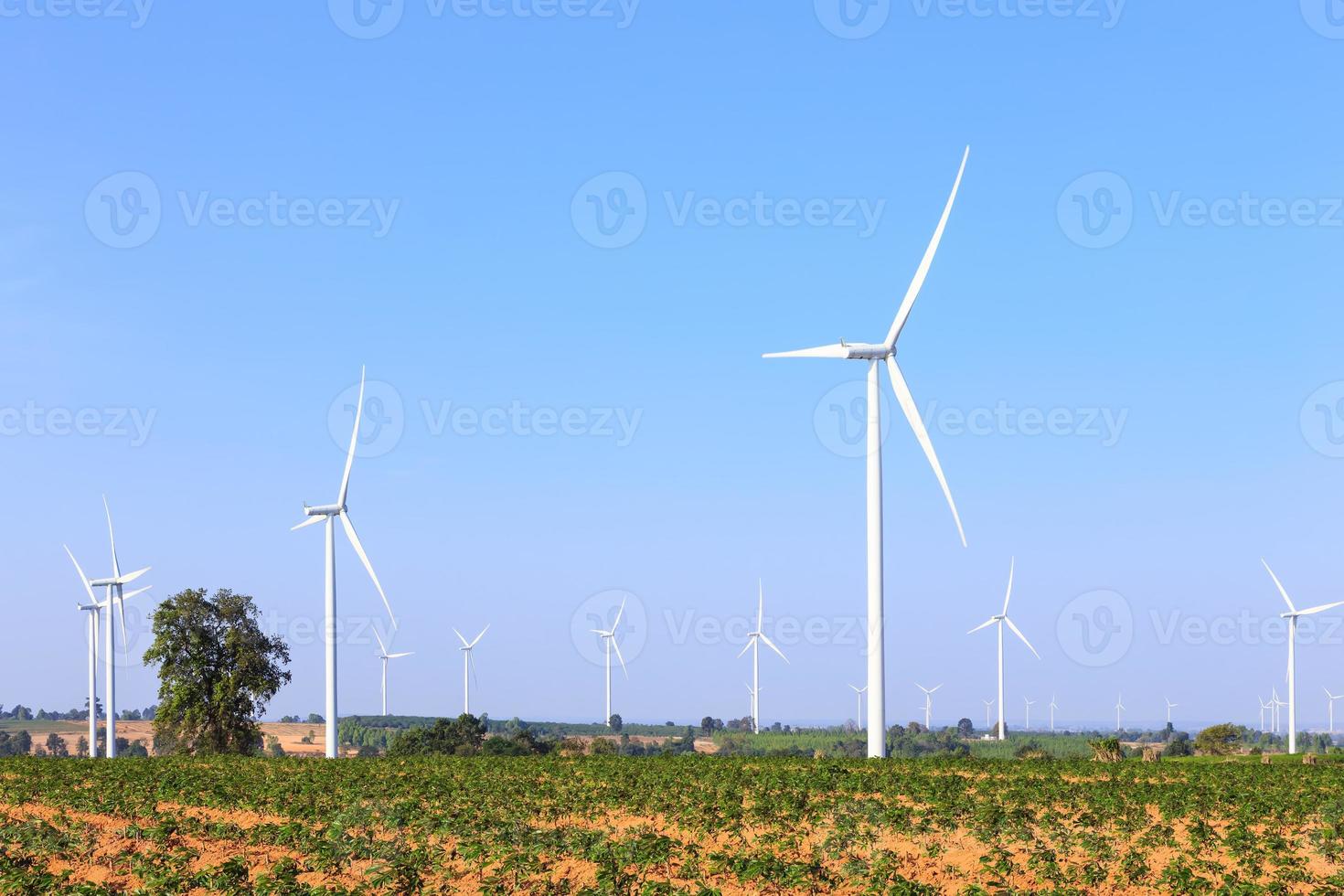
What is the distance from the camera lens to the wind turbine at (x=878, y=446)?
61.8m

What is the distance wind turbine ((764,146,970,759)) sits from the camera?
61844 mm

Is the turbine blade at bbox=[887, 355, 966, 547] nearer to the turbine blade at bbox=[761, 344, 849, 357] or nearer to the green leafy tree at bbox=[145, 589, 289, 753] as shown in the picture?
the turbine blade at bbox=[761, 344, 849, 357]

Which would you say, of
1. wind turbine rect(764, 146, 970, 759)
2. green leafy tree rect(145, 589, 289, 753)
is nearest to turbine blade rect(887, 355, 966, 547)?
wind turbine rect(764, 146, 970, 759)

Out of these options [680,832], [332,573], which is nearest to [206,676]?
[332,573]

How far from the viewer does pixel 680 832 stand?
37.4 meters

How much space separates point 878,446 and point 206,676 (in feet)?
183

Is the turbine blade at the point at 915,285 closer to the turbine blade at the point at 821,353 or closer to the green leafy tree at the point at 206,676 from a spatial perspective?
the turbine blade at the point at 821,353

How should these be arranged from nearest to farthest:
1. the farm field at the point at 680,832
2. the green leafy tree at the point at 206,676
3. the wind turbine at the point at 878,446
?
the farm field at the point at 680,832 → the wind turbine at the point at 878,446 → the green leafy tree at the point at 206,676

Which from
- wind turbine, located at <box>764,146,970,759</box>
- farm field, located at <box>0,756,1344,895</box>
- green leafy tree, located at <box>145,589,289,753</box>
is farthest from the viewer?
green leafy tree, located at <box>145,589,289,753</box>

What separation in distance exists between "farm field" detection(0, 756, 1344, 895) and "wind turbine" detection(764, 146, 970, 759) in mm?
8348

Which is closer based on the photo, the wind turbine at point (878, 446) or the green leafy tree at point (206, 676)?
the wind turbine at point (878, 446)

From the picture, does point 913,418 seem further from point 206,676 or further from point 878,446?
point 206,676

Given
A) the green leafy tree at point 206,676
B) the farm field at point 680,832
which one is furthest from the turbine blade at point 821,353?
the green leafy tree at point 206,676

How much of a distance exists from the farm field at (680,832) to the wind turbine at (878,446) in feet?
27.4
